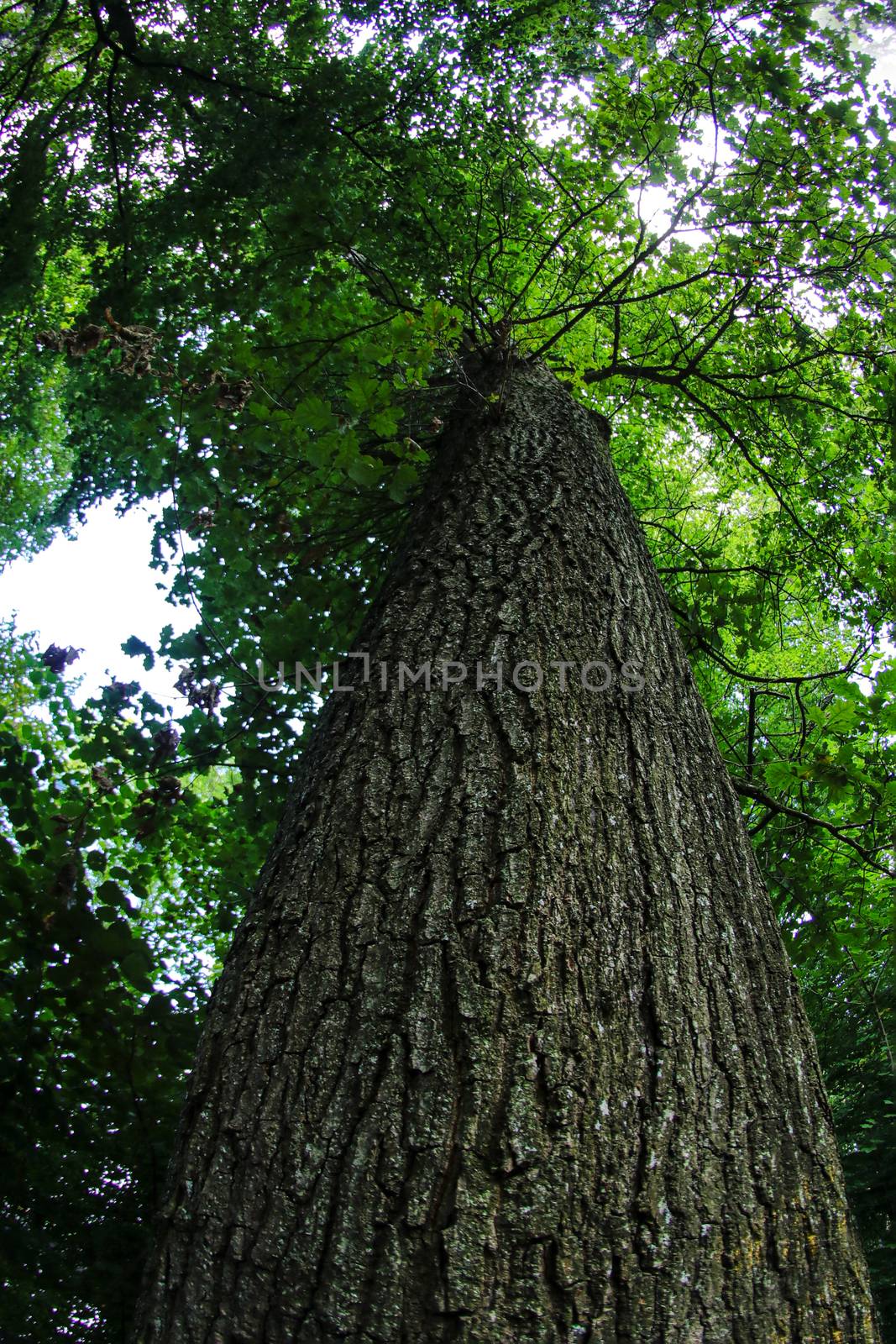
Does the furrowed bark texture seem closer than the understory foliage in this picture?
Yes

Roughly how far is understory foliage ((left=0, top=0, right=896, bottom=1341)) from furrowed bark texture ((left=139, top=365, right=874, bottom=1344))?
101 cm

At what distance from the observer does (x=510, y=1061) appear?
119 cm

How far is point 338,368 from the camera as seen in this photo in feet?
12.7

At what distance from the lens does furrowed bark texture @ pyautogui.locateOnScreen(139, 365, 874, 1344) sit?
1029 mm

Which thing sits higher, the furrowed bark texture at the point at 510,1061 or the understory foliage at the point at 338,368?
the understory foliage at the point at 338,368

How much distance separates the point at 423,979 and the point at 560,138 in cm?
464

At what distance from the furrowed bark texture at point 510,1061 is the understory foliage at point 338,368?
1.01 m

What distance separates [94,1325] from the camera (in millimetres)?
2875

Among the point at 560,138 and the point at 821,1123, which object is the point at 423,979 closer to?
the point at 821,1123

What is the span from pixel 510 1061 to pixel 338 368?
3448 mm

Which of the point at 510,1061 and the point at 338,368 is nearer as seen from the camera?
the point at 510,1061

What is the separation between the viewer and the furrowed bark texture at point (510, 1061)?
3.38 feet

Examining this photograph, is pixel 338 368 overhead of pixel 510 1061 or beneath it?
overhead

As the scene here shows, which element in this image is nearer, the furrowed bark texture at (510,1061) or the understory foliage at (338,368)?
the furrowed bark texture at (510,1061)
